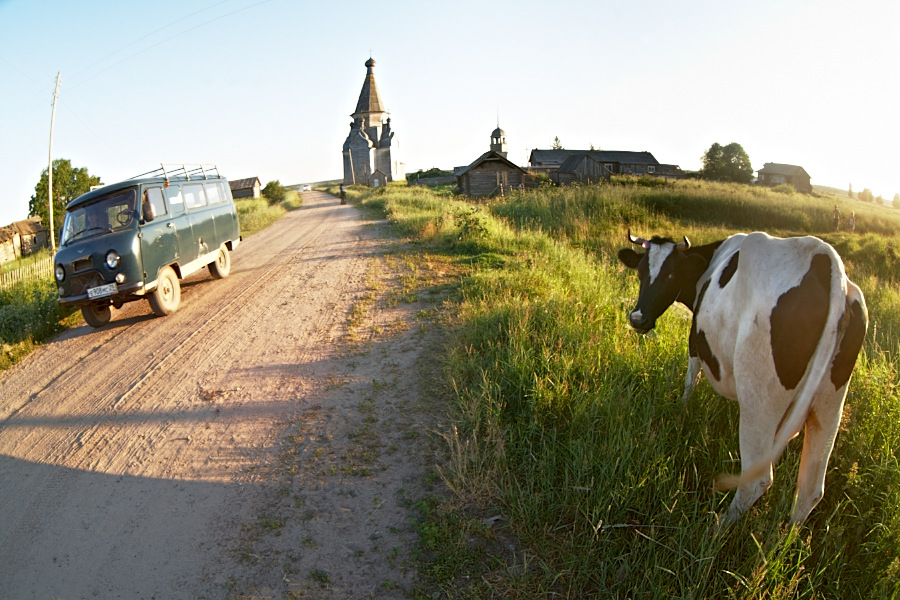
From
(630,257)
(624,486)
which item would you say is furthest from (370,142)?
(624,486)

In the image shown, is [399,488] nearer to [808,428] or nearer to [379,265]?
[808,428]

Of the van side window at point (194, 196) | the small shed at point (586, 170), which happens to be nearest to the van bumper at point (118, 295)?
the van side window at point (194, 196)

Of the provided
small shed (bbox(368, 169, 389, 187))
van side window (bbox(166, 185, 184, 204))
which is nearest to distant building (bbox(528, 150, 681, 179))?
small shed (bbox(368, 169, 389, 187))

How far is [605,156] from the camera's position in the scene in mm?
63438

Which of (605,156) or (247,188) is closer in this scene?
(605,156)

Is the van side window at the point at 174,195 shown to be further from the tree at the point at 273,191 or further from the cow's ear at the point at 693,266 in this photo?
the tree at the point at 273,191

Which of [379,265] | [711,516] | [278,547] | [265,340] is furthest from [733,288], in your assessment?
[379,265]

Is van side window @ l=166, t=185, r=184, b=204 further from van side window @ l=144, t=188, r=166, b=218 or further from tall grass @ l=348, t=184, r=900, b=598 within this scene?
tall grass @ l=348, t=184, r=900, b=598

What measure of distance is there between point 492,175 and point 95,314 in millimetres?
32476

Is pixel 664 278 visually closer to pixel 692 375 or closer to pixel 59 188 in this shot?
pixel 692 375

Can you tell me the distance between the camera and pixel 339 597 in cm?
291

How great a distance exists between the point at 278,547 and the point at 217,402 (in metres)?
2.44

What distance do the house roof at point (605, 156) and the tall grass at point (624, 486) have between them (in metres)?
62.2

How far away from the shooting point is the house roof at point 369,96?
254 feet
